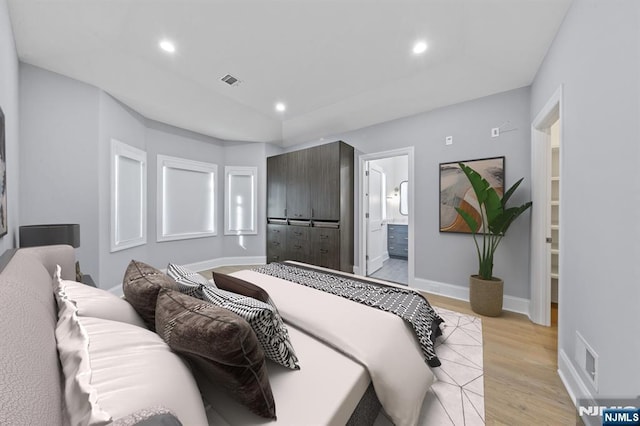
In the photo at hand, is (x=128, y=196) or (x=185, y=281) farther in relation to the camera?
(x=128, y=196)

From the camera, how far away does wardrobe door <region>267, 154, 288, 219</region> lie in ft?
14.7

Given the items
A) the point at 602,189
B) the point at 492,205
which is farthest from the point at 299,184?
the point at 602,189

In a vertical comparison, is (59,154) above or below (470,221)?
above

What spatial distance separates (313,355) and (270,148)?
4.65 metres

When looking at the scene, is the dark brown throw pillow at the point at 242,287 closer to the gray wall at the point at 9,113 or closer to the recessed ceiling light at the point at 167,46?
the gray wall at the point at 9,113

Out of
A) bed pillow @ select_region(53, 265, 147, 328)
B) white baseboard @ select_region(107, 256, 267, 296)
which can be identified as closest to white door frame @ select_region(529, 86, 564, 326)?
bed pillow @ select_region(53, 265, 147, 328)

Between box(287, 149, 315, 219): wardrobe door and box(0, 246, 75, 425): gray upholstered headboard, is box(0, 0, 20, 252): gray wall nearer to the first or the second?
box(0, 246, 75, 425): gray upholstered headboard

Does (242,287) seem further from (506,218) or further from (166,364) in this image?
(506,218)

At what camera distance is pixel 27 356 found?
1.65ft

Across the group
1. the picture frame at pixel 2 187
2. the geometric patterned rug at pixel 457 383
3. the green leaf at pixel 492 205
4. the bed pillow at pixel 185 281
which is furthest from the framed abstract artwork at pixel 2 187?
the green leaf at pixel 492 205

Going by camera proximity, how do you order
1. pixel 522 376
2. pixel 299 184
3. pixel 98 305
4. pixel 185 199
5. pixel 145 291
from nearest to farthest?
pixel 98 305 → pixel 145 291 → pixel 522 376 → pixel 299 184 → pixel 185 199

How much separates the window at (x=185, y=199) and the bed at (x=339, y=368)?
3.46 meters

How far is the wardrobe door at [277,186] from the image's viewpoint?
4.48 meters

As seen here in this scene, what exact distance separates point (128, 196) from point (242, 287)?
321 cm
